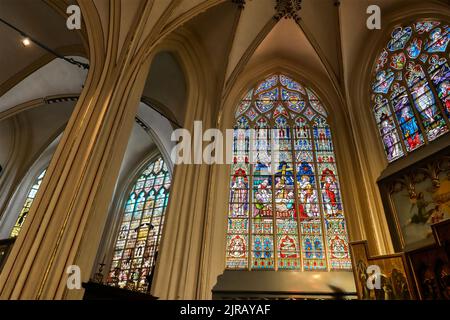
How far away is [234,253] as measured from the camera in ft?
25.2

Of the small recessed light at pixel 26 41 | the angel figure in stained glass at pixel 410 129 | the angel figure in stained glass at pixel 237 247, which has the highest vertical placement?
the small recessed light at pixel 26 41

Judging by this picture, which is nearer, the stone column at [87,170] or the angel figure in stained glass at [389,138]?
the stone column at [87,170]

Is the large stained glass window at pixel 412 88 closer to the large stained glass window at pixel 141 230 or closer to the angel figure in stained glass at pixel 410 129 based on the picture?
the angel figure in stained glass at pixel 410 129

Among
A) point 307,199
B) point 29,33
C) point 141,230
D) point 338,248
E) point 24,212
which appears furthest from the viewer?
point 24,212

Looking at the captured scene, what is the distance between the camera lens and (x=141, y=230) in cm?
1076

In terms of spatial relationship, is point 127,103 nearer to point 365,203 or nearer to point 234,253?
point 234,253

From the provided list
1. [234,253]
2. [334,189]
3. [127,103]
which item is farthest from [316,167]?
[127,103]

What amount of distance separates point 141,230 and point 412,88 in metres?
9.34

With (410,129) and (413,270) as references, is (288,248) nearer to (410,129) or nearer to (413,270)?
(413,270)

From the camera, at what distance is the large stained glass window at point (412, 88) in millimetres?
7371

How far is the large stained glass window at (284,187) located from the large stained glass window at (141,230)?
3373mm

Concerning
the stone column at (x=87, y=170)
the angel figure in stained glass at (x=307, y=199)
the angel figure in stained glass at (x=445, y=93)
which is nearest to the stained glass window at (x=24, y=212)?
the stone column at (x=87, y=170)

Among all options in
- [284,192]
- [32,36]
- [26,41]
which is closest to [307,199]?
[284,192]
